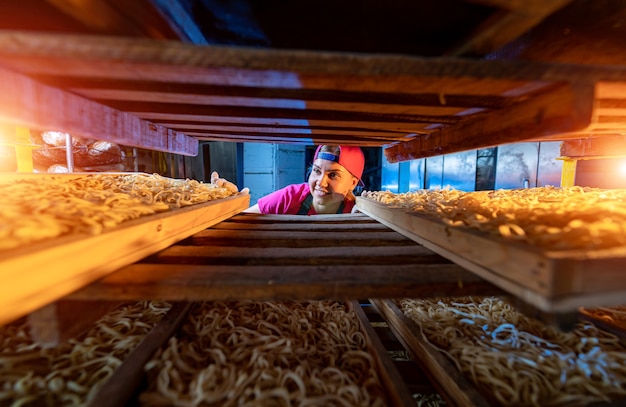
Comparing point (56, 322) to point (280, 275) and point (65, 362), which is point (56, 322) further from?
point (280, 275)

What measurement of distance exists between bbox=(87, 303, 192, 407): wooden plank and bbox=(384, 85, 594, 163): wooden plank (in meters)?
2.70

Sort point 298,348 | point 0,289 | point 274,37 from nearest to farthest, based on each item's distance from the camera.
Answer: point 0,289 → point 274,37 → point 298,348

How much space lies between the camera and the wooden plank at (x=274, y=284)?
139cm

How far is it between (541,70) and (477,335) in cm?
201

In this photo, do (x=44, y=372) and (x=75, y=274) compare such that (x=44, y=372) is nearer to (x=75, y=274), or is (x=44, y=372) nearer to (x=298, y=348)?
(x=75, y=274)

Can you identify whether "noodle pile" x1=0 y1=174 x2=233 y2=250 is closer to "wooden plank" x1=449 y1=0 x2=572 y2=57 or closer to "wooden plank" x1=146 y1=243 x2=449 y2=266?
"wooden plank" x1=146 y1=243 x2=449 y2=266

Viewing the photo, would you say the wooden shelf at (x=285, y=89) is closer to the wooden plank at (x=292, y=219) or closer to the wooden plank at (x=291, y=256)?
the wooden plank at (x=291, y=256)

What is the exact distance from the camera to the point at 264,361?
1733 millimetres

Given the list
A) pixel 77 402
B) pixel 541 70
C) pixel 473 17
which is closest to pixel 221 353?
pixel 77 402

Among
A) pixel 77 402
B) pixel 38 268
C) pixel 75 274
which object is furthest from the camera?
pixel 77 402

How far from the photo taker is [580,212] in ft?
5.23

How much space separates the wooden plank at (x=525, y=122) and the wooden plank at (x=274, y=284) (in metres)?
0.94

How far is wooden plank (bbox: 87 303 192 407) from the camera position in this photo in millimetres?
1374

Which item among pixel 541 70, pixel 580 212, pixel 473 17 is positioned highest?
pixel 473 17
